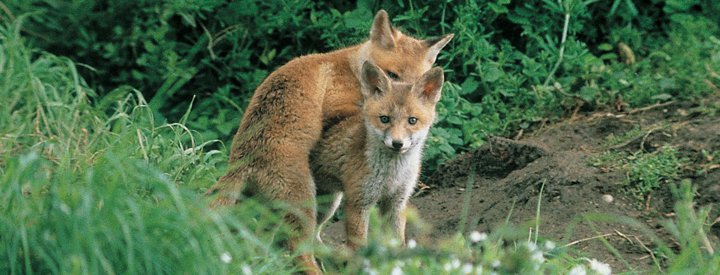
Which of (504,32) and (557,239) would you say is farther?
(504,32)

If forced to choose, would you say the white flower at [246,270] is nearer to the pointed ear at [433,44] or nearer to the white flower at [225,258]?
the white flower at [225,258]

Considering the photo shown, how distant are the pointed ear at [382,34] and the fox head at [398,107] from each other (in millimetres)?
807

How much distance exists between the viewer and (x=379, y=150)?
234 inches

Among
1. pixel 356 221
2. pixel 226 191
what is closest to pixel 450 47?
pixel 356 221

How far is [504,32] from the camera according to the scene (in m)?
8.98

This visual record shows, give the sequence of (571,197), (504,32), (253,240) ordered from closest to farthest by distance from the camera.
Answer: (253,240), (571,197), (504,32)

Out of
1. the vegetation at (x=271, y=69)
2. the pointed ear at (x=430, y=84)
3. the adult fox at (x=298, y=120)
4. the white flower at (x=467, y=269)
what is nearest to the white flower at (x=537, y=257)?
the vegetation at (x=271, y=69)

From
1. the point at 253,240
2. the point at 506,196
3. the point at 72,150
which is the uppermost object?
the point at 253,240

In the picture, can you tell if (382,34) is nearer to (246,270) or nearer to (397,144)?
(397,144)

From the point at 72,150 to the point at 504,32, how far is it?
407 cm

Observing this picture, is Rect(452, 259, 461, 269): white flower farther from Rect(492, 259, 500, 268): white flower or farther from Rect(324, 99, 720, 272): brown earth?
Rect(324, 99, 720, 272): brown earth

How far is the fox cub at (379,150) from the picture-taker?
5910 mm

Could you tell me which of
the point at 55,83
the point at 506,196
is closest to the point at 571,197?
the point at 506,196

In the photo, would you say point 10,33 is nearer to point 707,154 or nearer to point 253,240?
point 253,240
